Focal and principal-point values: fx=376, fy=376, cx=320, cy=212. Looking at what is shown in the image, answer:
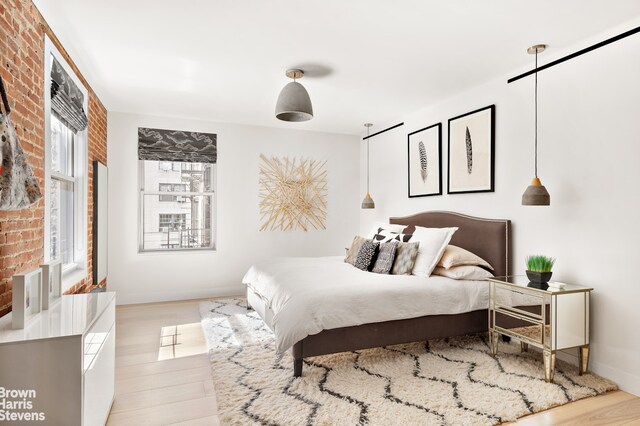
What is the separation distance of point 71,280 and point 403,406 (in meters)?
2.91

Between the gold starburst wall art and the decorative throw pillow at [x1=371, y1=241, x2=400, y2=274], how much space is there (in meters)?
2.20

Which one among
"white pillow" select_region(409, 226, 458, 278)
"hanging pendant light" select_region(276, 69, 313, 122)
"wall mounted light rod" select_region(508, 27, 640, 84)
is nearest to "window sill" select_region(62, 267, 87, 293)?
"hanging pendant light" select_region(276, 69, 313, 122)

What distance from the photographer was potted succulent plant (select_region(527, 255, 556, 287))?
107 inches

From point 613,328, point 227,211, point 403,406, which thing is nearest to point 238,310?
point 227,211

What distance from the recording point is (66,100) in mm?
2959

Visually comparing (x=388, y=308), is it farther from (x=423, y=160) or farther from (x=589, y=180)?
(x=423, y=160)

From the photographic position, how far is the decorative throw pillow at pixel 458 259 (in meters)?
3.34

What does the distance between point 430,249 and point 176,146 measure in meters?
3.53

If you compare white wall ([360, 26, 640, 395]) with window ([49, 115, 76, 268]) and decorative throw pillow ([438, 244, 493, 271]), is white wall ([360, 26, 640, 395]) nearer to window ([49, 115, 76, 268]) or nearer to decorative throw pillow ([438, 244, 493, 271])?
decorative throw pillow ([438, 244, 493, 271])

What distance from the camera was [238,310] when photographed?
4438mm

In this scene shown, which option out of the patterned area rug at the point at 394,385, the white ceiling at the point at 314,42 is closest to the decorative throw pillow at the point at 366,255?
the patterned area rug at the point at 394,385

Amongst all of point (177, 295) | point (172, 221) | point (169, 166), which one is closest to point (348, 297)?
point (177, 295)

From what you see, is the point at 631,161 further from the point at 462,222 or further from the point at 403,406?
the point at 403,406

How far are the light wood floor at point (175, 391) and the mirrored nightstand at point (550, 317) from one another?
1.09 ft
